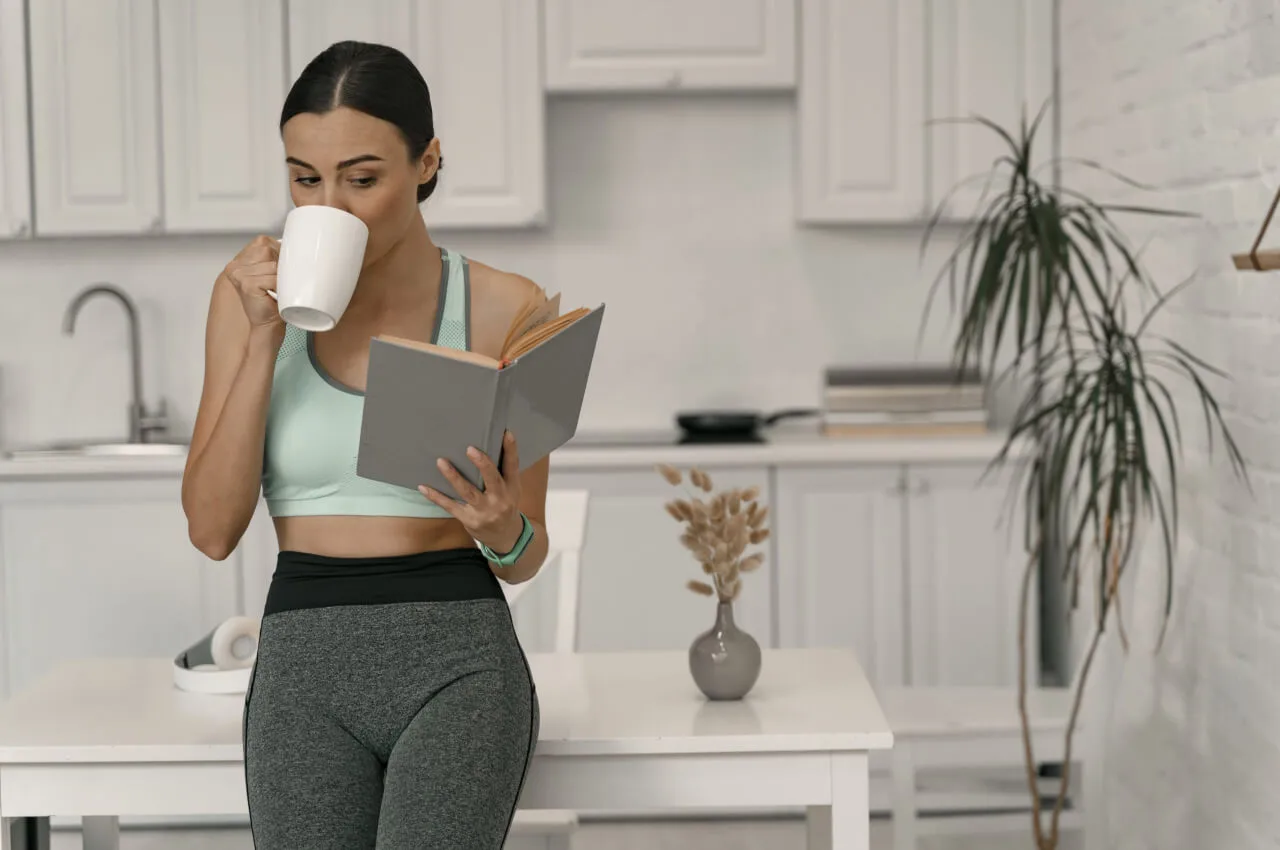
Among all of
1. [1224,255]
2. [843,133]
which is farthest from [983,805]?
[843,133]

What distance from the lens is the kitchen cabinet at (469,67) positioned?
3760 mm

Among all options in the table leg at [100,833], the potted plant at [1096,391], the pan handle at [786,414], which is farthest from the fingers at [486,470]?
the pan handle at [786,414]

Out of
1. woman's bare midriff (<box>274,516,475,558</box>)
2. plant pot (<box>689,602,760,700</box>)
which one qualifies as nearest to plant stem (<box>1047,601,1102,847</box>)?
plant pot (<box>689,602,760,700</box>)

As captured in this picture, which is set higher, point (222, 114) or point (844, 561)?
point (222, 114)

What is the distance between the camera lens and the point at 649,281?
4172mm

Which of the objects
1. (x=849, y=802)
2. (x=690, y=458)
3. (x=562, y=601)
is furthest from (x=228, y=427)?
(x=690, y=458)

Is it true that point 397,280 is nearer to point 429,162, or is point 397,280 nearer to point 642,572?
point 429,162

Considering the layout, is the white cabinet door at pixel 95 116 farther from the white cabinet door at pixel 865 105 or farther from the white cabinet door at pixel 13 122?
the white cabinet door at pixel 865 105

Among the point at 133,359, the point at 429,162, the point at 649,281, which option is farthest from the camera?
the point at 649,281

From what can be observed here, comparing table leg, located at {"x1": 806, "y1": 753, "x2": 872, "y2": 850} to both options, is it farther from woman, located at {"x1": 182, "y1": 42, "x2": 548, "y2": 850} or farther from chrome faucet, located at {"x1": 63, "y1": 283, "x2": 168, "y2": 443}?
chrome faucet, located at {"x1": 63, "y1": 283, "x2": 168, "y2": 443}

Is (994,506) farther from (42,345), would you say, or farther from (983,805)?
(42,345)

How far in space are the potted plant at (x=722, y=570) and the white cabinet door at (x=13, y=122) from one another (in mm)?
2645

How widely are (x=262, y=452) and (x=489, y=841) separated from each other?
1.52 ft

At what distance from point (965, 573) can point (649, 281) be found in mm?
1230
